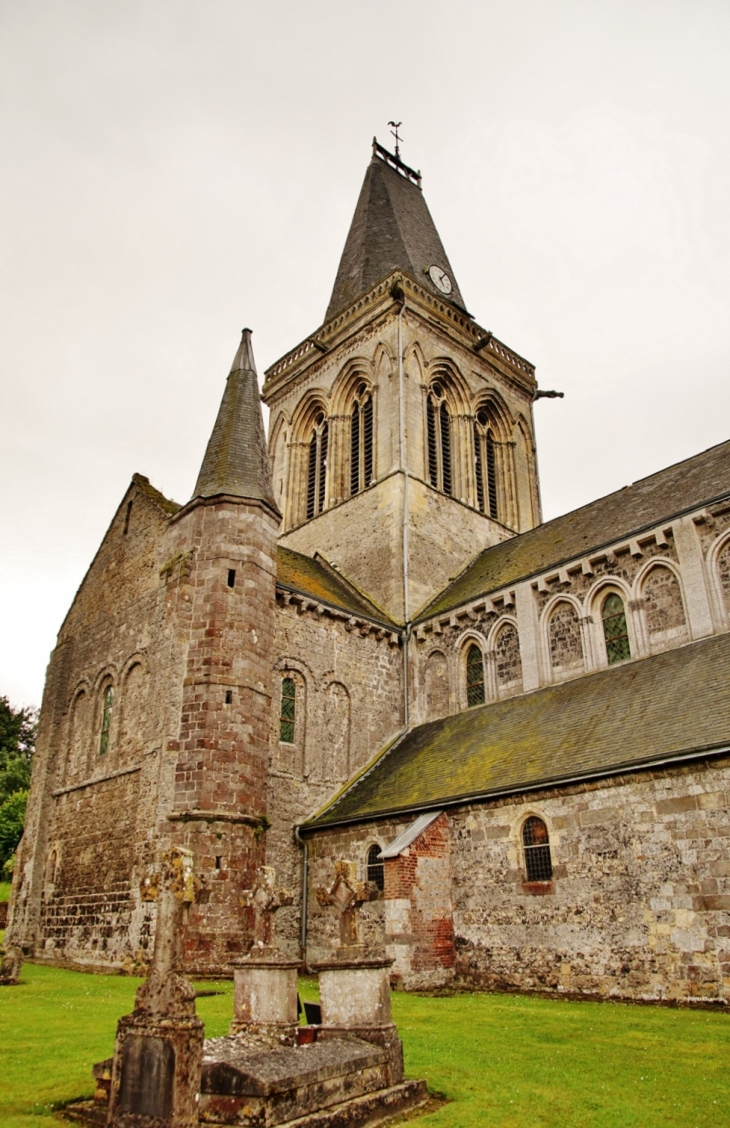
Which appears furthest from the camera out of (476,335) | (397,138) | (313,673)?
(397,138)

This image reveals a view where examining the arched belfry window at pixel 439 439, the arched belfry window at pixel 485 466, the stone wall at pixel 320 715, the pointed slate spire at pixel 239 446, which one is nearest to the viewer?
the stone wall at pixel 320 715

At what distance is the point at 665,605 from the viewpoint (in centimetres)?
1898

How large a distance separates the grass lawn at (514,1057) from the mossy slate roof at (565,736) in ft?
13.4

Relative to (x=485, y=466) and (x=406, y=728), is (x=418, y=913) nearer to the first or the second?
(x=406, y=728)

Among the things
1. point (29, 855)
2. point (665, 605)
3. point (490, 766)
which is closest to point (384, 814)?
point (490, 766)

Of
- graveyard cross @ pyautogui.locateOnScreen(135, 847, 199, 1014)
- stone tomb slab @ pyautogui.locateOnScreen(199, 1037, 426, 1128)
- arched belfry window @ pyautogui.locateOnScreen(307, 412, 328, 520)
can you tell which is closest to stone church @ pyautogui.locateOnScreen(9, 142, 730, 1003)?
arched belfry window @ pyautogui.locateOnScreen(307, 412, 328, 520)

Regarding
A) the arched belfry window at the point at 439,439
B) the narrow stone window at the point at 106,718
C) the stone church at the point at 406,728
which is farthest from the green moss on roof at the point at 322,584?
the narrow stone window at the point at 106,718

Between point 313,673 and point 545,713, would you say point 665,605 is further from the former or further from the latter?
point 313,673

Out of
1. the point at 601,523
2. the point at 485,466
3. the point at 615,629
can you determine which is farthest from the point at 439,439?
the point at 615,629

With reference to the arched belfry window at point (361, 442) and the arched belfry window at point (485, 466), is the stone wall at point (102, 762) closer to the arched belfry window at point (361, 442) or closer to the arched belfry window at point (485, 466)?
the arched belfry window at point (361, 442)

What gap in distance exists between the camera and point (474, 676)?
22.9 m

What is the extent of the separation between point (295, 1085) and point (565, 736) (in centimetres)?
1166

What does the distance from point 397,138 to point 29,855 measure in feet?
128

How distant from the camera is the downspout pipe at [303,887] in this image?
1928cm
